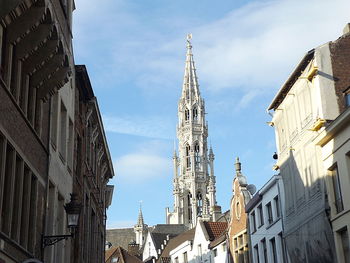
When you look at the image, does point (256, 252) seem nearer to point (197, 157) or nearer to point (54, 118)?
point (54, 118)

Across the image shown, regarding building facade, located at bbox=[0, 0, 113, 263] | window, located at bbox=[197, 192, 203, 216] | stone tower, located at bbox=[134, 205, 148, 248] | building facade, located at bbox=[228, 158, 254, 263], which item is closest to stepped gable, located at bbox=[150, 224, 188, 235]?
stone tower, located at bbox=[134, 205, 148, 248]

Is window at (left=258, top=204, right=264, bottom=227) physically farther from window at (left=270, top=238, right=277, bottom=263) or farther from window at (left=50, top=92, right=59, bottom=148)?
window at (left=50, top=92, right=59, bottom=148)

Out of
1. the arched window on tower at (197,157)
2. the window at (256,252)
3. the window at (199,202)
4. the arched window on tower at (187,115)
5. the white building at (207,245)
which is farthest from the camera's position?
the arched window on tower at (187,115)

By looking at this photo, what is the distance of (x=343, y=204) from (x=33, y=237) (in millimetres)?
13401

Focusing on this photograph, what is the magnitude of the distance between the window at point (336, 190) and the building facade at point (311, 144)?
238 mm

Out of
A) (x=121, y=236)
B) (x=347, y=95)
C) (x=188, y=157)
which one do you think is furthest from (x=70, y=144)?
(x=188, y=157)

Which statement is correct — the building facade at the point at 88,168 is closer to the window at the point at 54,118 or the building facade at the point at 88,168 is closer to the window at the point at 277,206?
the window at the point at 54,118

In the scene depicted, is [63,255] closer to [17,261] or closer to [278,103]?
[17,261]

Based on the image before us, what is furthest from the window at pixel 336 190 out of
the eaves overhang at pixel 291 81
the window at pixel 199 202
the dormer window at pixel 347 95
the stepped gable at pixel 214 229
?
the window at pixel 199 202

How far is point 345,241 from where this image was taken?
85.5 feet

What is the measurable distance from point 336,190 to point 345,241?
7.16 ft

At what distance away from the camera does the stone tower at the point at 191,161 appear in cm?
15475

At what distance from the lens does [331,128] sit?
26141mm

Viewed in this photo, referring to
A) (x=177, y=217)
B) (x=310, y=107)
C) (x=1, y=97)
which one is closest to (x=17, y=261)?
(x=1, y=97)
